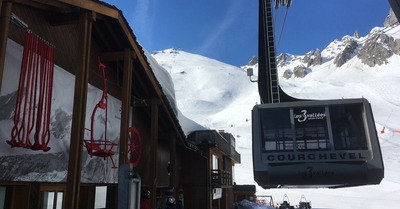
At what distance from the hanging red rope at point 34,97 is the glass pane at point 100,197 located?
3.72 meters

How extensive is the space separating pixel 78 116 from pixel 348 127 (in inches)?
249

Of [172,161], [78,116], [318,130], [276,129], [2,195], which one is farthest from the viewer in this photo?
[172,161]

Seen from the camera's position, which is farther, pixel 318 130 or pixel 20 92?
pixel 318 130

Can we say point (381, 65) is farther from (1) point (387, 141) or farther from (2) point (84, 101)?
(2) point (84, 101)

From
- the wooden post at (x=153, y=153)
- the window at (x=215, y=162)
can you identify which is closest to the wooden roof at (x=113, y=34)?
the wooden post at (x=153, y=153)

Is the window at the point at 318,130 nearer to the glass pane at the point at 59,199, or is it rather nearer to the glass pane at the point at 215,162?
the glass pane at the point at 59,199

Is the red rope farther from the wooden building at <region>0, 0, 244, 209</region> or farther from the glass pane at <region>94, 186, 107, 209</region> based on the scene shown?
the glass pane at <region>94, 186, 107, 209</region>

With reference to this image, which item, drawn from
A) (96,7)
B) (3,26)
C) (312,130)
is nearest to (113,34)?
(96,7)

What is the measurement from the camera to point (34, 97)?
7613 mm

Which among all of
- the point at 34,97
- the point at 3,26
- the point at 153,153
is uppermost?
the point at 3,26

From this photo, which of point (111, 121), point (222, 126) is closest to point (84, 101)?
point (111, 121)

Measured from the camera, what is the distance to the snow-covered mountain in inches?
1921

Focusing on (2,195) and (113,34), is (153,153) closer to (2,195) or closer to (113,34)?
(113,34)

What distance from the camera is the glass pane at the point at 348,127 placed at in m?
7.53
